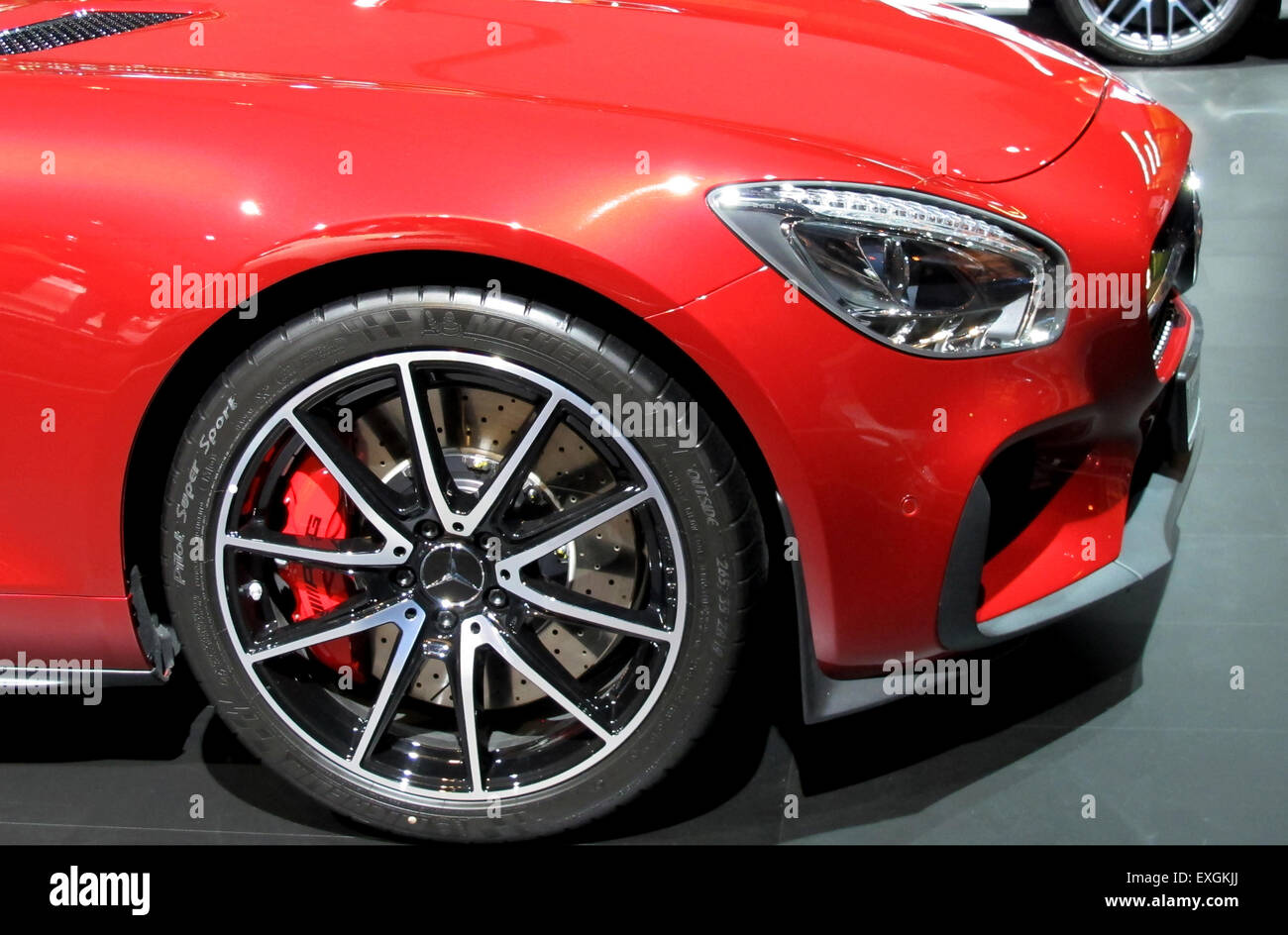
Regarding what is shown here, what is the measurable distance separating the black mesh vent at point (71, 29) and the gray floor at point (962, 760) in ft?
3.63

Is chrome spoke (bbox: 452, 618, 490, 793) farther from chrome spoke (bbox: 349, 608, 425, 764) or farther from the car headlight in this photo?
the car headlight

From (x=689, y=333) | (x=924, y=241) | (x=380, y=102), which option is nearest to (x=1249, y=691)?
(x=924, y=241)

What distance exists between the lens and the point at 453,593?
1.79 m

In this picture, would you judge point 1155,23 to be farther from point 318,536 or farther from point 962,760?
point 318,536

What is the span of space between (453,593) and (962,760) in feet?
2.89

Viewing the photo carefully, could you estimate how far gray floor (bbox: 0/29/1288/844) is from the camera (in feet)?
6.44

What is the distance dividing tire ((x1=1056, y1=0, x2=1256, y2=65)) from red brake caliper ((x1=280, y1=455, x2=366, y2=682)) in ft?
16.7

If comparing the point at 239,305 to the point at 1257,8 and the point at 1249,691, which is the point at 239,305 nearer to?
the point at 1249,691

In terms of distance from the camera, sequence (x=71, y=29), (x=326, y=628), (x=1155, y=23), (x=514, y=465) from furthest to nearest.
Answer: (x=1155, y=23), (x=71, y=29), (x=326, y=628), (x=514, y=465)

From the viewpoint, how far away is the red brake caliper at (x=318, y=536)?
6.17 feet

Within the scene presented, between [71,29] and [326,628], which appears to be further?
[71,29]

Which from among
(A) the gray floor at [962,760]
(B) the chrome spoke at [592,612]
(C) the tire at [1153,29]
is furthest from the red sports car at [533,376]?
(C) the tire at [1153,29]

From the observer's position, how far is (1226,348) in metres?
3.40

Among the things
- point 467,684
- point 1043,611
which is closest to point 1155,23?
point 1043,611
